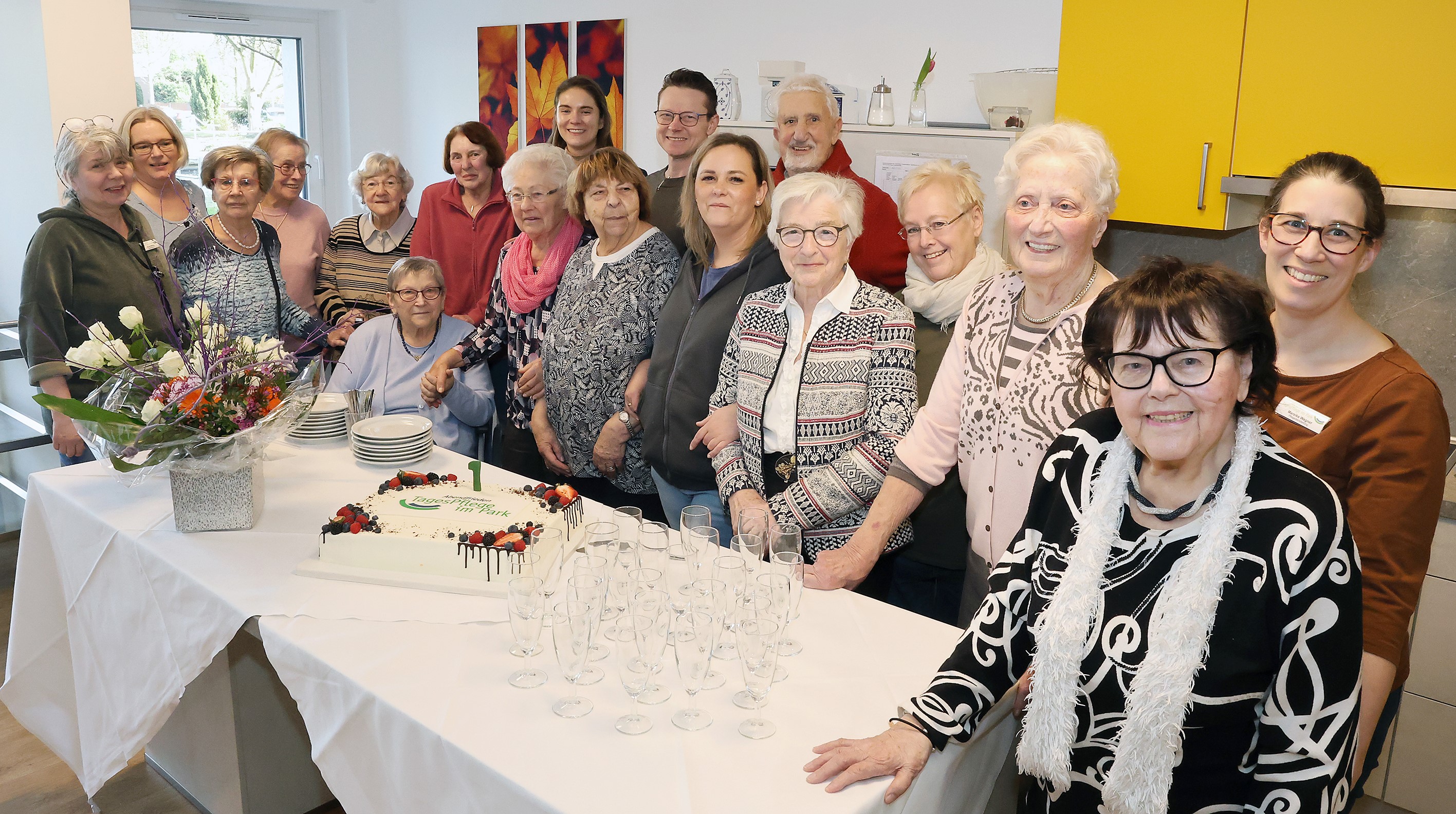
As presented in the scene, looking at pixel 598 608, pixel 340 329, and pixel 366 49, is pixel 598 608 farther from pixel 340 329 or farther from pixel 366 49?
pixel 366 49

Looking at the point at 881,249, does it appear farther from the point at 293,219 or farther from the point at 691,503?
the point at 293,219

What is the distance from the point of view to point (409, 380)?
3.38 metres

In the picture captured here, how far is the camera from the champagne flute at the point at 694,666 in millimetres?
1588

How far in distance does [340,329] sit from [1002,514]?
2759 mm

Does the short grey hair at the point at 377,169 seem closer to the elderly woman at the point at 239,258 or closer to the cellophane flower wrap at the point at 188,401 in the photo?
the elderly woman at the point at 239,258

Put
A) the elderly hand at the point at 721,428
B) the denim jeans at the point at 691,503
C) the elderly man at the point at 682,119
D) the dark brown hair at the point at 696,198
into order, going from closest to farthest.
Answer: the elderly hand at the point at 721,428
the denim jeans at the point at 691,503
the dark brown hair at the point at 696,198
the elderly man at the point at 682,119

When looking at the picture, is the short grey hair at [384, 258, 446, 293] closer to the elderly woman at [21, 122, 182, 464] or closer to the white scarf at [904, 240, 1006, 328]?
the elderly woman at [21, 122, 182, 464]

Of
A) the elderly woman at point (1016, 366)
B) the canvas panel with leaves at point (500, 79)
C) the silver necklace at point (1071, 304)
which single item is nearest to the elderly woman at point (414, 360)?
the elderly woman at point (1016, 366)

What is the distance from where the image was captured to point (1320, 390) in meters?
1.79

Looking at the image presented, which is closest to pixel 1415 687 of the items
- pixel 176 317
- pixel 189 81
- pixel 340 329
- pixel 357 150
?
pixel 340 329

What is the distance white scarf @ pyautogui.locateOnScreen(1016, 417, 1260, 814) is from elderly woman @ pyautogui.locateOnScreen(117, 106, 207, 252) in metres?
3.46

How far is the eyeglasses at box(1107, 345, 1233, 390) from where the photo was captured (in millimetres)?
1372

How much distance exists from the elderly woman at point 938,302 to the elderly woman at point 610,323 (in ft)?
2.58

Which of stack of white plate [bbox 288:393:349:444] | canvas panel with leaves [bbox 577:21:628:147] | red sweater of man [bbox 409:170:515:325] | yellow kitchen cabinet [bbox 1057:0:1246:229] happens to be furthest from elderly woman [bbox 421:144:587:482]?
canvas panel with leaves [bbox 577:21:628:147]
